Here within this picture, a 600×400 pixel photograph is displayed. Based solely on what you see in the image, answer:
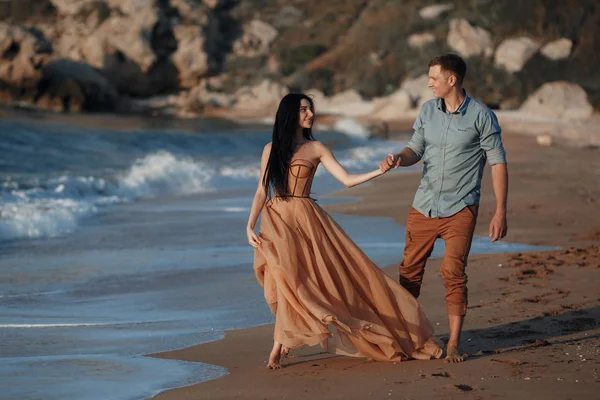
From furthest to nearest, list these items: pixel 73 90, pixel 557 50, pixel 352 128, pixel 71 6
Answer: pixel 71 6, pixel 557 50, pixel 73 90, pixel 352 128

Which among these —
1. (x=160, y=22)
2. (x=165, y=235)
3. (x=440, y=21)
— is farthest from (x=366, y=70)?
(x=165, y=235)

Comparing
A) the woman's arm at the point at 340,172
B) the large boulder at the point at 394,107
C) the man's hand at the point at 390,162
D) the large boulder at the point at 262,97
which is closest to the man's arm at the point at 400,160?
the man's hand at the point at 390,162

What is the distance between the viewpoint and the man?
17.3ft

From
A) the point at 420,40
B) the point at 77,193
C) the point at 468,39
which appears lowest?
the point at 77,193

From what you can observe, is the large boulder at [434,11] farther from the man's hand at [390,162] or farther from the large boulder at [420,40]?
the man's hand at [390,162]

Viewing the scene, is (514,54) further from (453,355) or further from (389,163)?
(453,355)

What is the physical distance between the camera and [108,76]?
60.3 m

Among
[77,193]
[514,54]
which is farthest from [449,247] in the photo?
[514,54]

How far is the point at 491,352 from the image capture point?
17.3 ft

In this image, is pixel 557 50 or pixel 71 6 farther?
pixel 71 6

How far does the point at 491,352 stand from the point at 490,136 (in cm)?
115

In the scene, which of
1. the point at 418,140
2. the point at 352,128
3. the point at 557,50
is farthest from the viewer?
the point at 557,50

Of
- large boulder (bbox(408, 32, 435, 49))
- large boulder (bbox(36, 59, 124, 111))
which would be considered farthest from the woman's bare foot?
large boulder (bbox(408, 32, 435, 49))

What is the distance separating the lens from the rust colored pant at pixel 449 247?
529 cm
